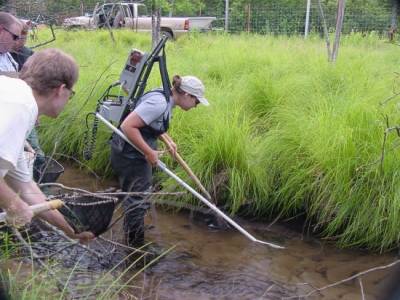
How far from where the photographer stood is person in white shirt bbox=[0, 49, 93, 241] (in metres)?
1.82

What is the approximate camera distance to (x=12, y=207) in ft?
6.24

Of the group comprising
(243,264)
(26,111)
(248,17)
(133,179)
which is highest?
(26,111)

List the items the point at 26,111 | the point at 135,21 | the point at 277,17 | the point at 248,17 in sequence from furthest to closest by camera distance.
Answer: the point at 135,21 → the point at 248,17 → the point at 277,17 → the point at 26,111

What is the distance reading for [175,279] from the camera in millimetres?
3877

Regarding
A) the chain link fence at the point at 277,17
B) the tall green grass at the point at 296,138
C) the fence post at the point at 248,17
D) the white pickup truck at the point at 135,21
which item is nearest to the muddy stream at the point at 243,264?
the tall green grass at the point at 296,138

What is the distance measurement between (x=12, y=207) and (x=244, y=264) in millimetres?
2567

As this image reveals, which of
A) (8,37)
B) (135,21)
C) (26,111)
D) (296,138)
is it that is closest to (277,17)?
(135,21)

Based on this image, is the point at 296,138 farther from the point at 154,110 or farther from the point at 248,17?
the point at 248,17

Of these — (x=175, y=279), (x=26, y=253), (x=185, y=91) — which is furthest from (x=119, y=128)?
(x=26, y=253)

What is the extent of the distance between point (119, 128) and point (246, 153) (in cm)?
135

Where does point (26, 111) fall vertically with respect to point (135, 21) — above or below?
above

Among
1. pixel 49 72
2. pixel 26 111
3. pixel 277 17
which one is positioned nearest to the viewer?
pixel 26 111

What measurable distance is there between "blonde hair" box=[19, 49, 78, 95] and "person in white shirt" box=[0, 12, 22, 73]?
1684mm

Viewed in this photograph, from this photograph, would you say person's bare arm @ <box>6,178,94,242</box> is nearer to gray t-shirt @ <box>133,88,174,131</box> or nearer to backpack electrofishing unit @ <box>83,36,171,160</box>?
gray t-shirt @ <box>133,88,174,131</box>
